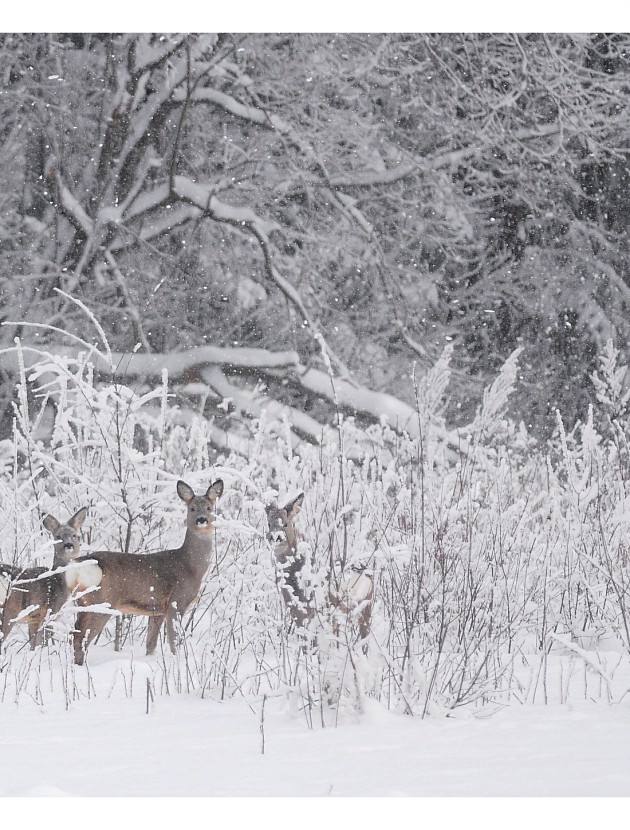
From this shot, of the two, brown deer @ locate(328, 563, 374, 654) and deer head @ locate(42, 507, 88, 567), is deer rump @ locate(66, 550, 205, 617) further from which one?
brown deer @ locate(328, 563, 374, 654)

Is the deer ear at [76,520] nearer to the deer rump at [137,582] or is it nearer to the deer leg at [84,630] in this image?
the deer rump at [137,582]

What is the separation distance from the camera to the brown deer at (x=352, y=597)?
3.07 meters

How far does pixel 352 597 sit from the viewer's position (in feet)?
10.7

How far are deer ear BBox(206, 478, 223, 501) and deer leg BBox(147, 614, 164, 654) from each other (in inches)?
20.5

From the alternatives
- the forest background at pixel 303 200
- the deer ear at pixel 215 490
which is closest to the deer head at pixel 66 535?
the deer ear at pixel 215 490

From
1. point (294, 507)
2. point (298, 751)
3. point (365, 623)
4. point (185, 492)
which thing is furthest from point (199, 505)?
point (298, 751)

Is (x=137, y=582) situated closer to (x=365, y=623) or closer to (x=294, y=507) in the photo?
(x=294, y=507)

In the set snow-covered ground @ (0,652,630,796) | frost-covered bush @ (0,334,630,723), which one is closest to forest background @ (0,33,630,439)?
frost-covered bush @ (0,334,630,723)

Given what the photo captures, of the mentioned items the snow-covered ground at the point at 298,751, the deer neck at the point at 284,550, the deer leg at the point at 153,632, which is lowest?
the snow-covered ground at the point at 298,751

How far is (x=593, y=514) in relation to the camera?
4754mm

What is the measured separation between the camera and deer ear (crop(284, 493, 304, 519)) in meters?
3.98

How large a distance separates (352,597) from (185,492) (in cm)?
136
